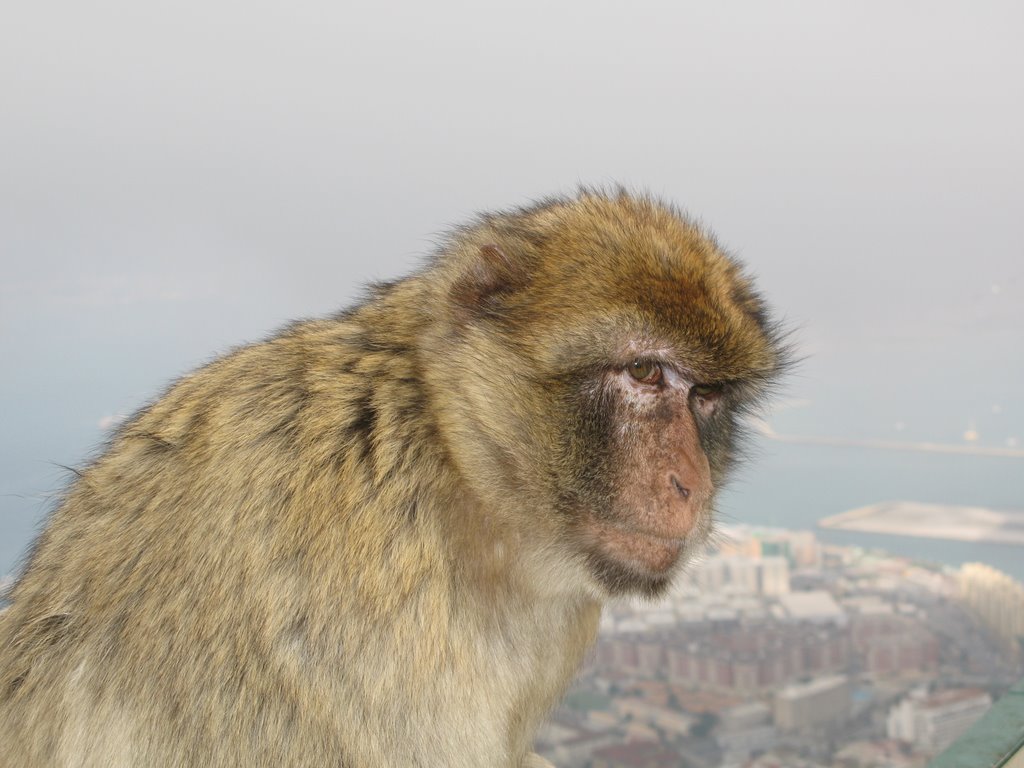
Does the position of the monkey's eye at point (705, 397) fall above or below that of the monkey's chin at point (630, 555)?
above

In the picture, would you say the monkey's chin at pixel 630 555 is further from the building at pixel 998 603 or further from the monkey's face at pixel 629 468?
the building at pixel 998 603

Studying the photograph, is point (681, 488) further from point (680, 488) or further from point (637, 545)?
point (637, 545)

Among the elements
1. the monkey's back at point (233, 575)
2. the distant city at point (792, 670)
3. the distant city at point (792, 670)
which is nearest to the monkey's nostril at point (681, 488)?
the monkey's back at point (233, 575)

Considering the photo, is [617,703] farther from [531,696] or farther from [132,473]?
[132,473]

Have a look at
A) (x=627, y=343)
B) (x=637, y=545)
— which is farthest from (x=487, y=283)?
(x=637, y=545)

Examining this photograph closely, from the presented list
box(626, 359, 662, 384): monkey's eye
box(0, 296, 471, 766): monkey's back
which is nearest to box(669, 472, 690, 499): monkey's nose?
box(626, 359, 662, 384): monkey's eye

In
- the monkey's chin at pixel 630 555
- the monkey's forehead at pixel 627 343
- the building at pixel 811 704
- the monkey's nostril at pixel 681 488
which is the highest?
the monkey's forehead at pixel 627 343

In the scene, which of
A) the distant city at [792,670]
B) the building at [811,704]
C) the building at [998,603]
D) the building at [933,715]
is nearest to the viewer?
the building at [933,715]

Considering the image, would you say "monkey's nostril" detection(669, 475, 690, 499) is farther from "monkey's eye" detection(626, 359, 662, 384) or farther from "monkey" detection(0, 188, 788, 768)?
"monkey's eye" detection(626, 359, 662, 384)
